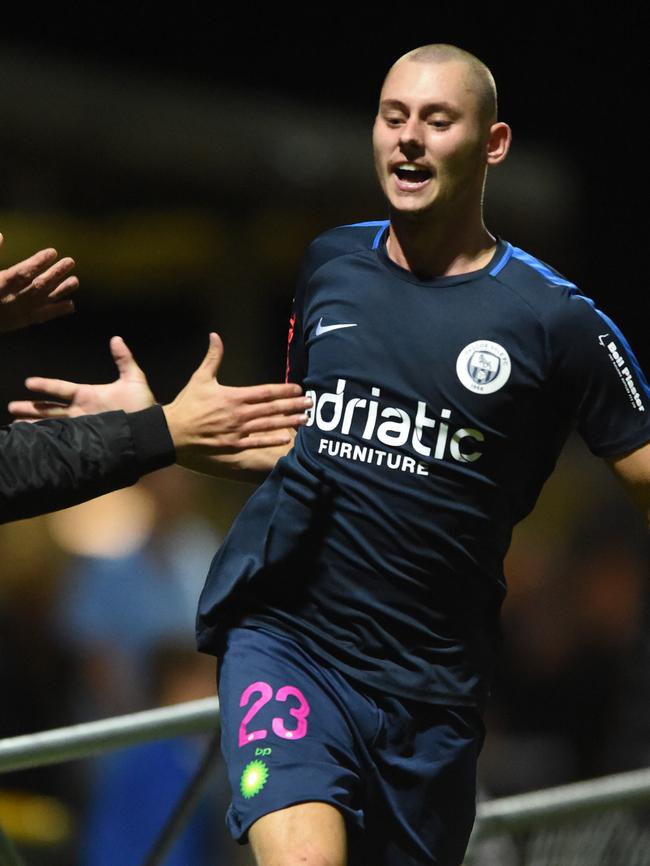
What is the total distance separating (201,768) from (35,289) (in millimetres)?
1499

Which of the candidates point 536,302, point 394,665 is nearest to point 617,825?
point 394,665

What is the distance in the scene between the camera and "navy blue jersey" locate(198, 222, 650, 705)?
3.39m

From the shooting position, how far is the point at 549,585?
26.2 feet

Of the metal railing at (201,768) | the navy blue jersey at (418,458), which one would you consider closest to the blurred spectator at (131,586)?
the metal railing at (201,768)

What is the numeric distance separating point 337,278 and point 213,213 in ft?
33.6

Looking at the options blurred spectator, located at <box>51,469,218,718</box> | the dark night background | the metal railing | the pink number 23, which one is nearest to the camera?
the pink number 23

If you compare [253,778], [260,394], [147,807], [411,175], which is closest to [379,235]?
[411,175]

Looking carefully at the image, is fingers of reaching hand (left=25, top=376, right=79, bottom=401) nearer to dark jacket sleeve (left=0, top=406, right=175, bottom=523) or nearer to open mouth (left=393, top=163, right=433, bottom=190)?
dark jacket sleeve (left=0, top=406, right=175, bottom=523)

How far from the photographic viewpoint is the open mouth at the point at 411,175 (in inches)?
136

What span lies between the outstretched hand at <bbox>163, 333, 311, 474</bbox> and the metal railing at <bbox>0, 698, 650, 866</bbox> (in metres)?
1.07

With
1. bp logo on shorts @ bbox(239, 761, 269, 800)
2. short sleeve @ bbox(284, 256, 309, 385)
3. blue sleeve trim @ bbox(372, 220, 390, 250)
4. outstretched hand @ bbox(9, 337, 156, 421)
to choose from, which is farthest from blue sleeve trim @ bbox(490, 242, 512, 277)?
bp logo on shorts @ bbox(239, 761, 269, 800)

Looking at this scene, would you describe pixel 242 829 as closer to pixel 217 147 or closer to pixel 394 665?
pixel 394 665

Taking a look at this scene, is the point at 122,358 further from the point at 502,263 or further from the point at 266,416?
the point at 502,263

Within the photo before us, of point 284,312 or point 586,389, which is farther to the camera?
point 284,312
